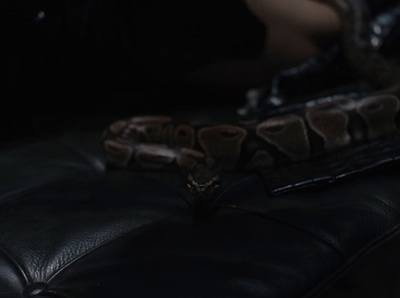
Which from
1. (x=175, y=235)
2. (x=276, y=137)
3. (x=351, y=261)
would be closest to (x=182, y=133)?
(x=276, y=137)

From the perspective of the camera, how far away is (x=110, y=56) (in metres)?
2.07

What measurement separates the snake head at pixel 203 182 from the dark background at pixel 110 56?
635 millimetres

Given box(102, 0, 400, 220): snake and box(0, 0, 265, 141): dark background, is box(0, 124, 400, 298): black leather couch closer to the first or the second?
box(102, 0, 400, 220): snake

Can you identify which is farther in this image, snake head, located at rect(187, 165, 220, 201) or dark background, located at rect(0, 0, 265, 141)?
dark background, located at rect(0, 0, 265, 141)

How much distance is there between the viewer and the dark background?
75.0 inches

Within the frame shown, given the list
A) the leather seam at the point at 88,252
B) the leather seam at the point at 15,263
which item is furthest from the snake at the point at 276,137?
the leather seam at the point at 15,263

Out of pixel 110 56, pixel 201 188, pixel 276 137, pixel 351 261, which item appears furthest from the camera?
pixel 110 56

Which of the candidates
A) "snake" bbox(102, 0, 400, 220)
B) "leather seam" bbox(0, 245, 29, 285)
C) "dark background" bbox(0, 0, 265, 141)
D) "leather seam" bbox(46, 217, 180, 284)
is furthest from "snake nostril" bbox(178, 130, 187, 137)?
"leather seam" bbox(0, 245, 29, 285)

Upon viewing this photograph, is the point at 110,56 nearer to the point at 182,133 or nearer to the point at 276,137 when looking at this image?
the point at 182,133

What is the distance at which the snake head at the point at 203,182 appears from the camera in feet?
4.38

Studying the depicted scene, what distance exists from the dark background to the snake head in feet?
2.08

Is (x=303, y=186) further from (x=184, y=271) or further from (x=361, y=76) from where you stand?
(x=361, y=76)

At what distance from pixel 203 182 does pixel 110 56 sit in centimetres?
90

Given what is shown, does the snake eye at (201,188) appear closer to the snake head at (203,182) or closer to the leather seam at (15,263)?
the snake head at (203,182)
